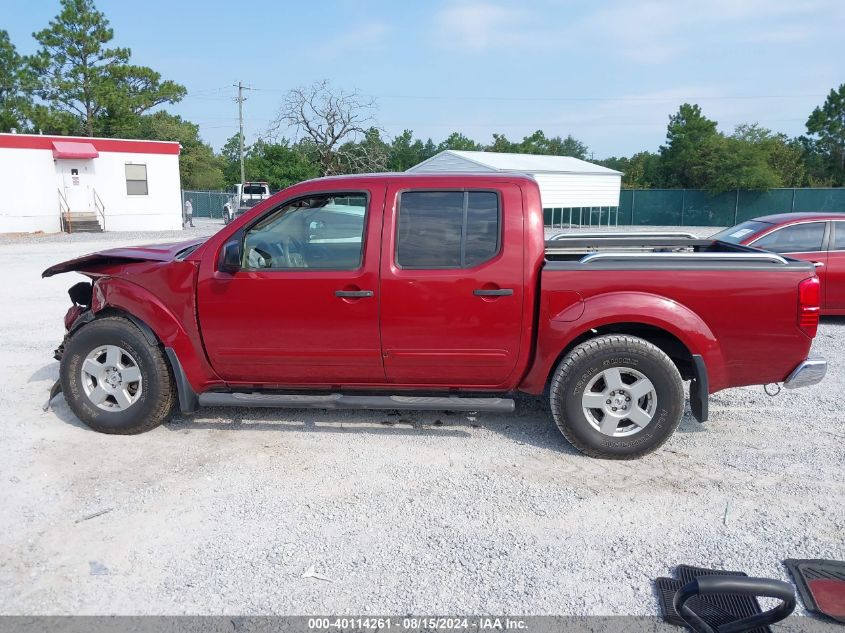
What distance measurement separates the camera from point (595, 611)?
2.91 meters

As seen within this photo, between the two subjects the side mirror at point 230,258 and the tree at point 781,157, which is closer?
the side mirror at point 230,258

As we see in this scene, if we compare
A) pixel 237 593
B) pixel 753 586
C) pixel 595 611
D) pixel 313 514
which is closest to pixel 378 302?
pixel 313 514

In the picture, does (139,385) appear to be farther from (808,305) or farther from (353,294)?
(808,305)

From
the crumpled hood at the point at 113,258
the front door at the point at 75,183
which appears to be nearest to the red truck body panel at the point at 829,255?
the crumpled hood at the point at 113,258

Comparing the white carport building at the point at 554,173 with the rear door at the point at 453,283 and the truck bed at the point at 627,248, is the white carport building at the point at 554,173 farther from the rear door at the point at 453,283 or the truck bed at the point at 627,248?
the rear door at the point at 453,283

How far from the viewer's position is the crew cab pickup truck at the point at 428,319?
4.25 metres

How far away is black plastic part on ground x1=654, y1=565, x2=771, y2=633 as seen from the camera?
2.84 meters

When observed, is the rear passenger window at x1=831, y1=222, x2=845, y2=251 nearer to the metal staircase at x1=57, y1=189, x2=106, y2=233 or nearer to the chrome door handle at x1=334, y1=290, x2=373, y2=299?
the chrome door handle at x1=334, y1=290, x2=373, y2=299

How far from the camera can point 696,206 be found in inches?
1727

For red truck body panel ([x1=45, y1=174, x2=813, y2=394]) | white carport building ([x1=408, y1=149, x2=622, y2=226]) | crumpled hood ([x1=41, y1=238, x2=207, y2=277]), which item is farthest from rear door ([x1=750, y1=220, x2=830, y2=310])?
white carport building ([x1=408, y1=149, x2=622, y2=226])

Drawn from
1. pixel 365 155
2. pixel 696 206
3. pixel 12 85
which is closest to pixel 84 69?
pixel 12 85

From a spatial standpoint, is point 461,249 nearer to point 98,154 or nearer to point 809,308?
point 809,308

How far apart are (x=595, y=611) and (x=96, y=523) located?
2.67m

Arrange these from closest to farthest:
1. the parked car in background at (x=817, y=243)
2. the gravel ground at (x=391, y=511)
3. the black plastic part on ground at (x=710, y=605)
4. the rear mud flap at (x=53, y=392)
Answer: the black plastic part on ground at (x=710, y=605) < the gravel ground at (x=391, y=511) < the rear mud flap at (x=53, y=392) < the parked car in background at (x=817, y=243)
